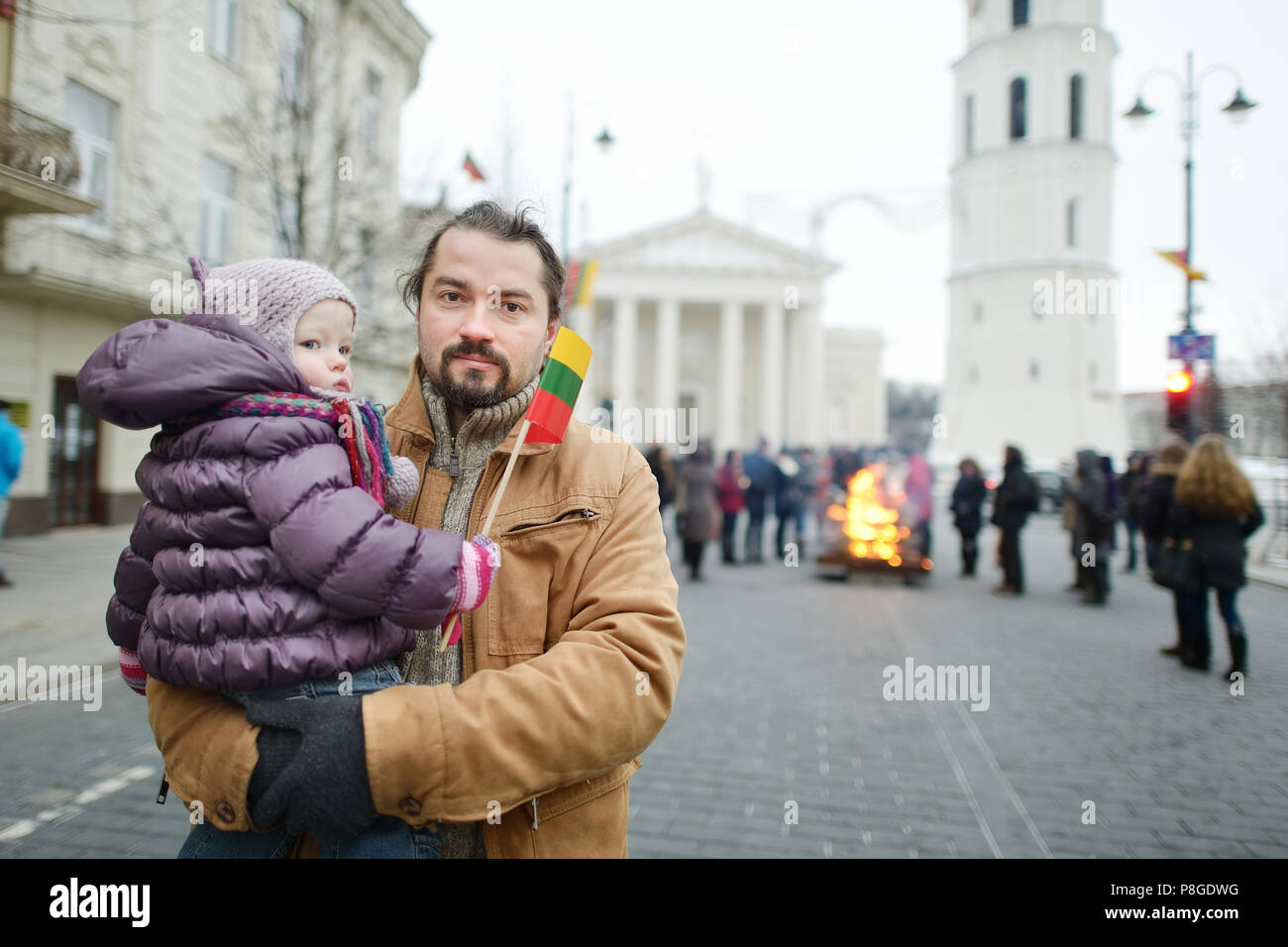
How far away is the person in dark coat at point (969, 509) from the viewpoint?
49.1 feet

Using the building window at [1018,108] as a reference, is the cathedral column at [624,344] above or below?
below

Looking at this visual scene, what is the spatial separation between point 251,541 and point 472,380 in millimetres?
520

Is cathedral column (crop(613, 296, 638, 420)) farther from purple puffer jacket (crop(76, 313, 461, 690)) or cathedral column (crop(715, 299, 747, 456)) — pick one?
purple puffer jacket (crop(76, 313, 461, 690))

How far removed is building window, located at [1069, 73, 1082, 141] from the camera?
166 feet

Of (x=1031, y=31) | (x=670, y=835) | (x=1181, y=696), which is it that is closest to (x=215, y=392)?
(x=670, y=835)

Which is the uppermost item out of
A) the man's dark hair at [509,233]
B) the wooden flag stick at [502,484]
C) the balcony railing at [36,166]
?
the balcony railing at [36,166]

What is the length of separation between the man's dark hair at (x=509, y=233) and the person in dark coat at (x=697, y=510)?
12.3 metres

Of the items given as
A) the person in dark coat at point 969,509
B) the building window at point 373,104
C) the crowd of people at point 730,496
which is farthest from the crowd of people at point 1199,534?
the building window at point 373,104

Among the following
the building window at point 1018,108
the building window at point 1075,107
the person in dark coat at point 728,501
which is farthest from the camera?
the building window at point 1018,108

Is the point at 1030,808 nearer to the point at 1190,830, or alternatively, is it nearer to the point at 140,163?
the point at 1190,830

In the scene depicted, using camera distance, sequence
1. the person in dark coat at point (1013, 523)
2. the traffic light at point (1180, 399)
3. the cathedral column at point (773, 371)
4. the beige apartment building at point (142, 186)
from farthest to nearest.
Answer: the cathedral column at point (773, 371), the person in dark coat at point (1013, 523), the beige apartment building at point (142, 186), the traffic light at point (1180, 399)

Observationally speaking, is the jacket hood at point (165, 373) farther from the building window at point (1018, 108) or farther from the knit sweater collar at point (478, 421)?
the building window at point (1018, 108)
